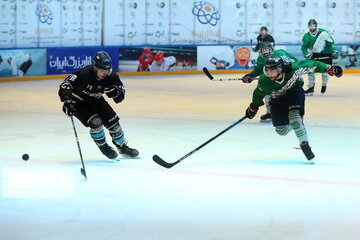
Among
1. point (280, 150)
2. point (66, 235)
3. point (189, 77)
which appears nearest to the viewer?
point (66, 235)

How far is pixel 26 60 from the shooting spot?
1688cm

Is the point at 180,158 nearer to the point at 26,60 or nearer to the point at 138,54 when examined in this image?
the point at 26,60

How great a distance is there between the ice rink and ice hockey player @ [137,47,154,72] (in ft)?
25.6

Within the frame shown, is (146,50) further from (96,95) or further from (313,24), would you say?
(96,95)

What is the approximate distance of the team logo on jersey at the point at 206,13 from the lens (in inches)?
796

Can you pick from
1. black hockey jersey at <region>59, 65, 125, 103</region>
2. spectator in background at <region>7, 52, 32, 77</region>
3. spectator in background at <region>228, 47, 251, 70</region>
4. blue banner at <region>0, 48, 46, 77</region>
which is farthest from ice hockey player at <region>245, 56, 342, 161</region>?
spectator in background at <region>228, 47, 251, 70</region>

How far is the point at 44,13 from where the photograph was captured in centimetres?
1777

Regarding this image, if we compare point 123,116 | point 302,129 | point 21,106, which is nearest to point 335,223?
point 302,129

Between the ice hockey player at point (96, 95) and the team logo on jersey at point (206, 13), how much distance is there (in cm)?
1335

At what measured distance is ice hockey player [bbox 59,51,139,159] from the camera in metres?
6.70

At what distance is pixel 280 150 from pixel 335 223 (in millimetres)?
2986

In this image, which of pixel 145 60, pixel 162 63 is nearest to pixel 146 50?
pixel 145 60

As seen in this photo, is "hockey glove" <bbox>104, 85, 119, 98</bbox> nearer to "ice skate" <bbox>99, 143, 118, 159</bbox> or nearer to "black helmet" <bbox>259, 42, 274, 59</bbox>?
"ice skate" <bbox>99, 143, 118, 159</bbox>

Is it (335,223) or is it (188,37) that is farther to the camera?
(188,37)
